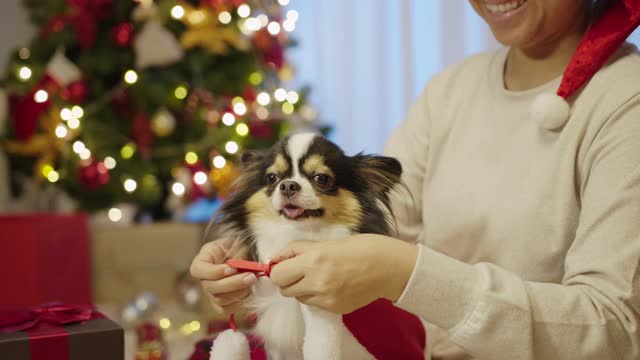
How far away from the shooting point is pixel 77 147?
3115mm

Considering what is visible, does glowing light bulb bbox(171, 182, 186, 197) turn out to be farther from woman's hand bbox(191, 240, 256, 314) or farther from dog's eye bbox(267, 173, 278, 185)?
dog's eye bbox(267, 173, 278, 185)

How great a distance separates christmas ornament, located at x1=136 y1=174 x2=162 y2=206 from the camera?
10.4ft

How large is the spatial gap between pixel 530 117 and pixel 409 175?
1.03 feet

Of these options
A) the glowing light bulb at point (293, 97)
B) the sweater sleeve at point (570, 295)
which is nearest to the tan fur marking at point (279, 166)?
the sweater sleeve at point (570, 295)

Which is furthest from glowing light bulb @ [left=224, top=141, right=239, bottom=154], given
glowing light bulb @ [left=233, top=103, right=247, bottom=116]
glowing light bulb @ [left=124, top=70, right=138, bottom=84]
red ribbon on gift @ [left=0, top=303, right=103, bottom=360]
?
red ribbon on gift @ [left=0, top=303, right=103, bottom=360]

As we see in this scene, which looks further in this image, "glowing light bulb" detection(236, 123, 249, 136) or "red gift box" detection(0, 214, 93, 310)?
"glowing light bulb" detection(236, 123, 249, 136)

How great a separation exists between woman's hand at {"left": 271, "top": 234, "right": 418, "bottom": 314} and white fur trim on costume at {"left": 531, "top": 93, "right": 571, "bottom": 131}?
17.5 inches

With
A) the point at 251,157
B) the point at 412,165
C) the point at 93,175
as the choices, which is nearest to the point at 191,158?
the point at 93,175

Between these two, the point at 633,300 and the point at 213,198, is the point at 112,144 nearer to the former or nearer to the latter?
the point at 213,198

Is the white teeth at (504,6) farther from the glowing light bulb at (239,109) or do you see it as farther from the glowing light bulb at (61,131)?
the glowing light bulb at (61,131)

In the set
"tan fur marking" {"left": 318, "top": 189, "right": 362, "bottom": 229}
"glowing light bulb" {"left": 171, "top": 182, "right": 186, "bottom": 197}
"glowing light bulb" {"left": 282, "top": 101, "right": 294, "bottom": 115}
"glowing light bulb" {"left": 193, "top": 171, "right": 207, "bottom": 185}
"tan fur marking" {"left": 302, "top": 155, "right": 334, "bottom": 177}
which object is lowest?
"glowing light bulb" {"left": 171, "top": 182, "right": 186, "bottom": 197}

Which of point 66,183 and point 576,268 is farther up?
point 576,268

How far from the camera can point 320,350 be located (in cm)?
93

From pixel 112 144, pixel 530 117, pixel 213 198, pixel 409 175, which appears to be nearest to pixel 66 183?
pixel 112 144
